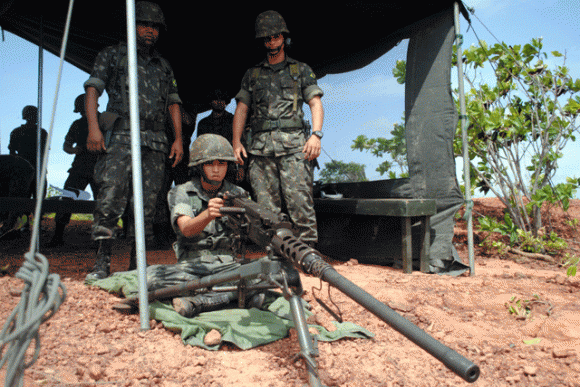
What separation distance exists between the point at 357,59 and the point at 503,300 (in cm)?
368

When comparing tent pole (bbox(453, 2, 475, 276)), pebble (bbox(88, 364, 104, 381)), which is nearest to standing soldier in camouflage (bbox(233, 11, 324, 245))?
tent pole (bbox(453, 2, 475, 276))

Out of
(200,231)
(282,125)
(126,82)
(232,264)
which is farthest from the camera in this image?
(282,125)

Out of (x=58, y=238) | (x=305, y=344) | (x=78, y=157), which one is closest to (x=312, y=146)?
(x=305, y=344)

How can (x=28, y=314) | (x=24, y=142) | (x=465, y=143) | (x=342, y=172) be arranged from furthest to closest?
(x=24, y=142), (x=342, y=172), (x=465, y=143), (x=28, y=314)

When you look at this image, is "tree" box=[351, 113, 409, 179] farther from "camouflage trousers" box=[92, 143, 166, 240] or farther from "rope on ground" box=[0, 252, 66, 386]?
"rope on ground" box=[0, 252, 66, 386]

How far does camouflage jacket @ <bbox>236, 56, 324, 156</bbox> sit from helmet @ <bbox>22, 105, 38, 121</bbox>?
4634 mm

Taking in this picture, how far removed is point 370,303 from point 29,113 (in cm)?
719

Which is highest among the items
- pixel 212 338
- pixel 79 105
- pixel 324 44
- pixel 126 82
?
pixel 324 44

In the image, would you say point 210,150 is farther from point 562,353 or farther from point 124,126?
point 562,353

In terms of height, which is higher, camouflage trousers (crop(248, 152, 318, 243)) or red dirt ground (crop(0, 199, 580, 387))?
camouflage trousers (crop(248, 152, 318, 243))

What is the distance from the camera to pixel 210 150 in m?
3.14

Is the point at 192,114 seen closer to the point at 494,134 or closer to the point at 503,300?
the point at 494,134

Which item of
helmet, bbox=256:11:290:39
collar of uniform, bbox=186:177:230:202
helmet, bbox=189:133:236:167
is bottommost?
collar of uniform, bbox=186:177:230:202

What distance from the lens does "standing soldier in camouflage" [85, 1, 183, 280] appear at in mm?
3576
